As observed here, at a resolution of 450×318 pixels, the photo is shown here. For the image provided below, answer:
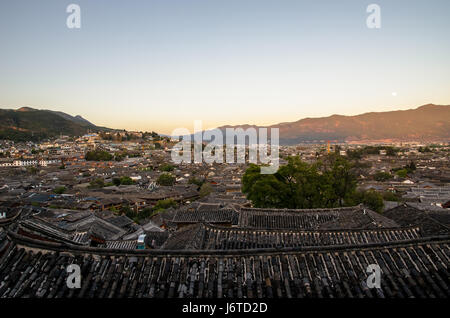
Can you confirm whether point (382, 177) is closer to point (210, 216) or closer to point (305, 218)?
point (210, 216)

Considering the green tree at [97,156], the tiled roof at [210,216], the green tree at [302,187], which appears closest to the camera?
the tiled roof at [210,216]

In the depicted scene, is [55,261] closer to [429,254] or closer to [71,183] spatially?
[429,254]

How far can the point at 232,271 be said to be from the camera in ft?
16.5

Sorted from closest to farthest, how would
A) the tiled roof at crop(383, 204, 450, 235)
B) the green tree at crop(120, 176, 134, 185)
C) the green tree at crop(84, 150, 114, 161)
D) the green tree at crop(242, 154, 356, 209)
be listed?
1. the tiled roof at crop(383, 204, 450, 235)
2. the green tree at crop(242, 154, 356, 209)
3. the green tree at crop(120, 176, 134, 185)
4. the green tree at crop(84, 150, 114, 161)

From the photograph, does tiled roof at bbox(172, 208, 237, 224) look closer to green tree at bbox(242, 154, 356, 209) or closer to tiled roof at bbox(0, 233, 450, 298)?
green tree at bbox(242, 154, 356, 209)

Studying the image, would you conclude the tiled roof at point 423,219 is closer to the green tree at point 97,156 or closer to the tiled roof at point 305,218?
the tiled roof at point 305,218

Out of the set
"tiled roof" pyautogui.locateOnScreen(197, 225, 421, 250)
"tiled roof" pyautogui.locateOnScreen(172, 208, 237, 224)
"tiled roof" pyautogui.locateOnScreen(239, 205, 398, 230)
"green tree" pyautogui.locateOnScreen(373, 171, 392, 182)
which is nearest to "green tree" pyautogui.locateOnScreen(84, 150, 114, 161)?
"green tree" pyautogui.locateOnScreen(373, 171, 392, 182)

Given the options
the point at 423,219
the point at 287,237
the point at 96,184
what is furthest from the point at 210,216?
the point at 96,184

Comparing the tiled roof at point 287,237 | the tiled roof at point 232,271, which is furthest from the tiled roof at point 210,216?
the tiled roof at point 232,271

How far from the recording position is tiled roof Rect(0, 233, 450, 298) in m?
4.54

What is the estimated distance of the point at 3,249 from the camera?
5.18 m

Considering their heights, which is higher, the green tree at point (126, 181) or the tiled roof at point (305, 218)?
the tiled roof at point (305, 218)

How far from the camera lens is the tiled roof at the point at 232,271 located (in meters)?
4.54
